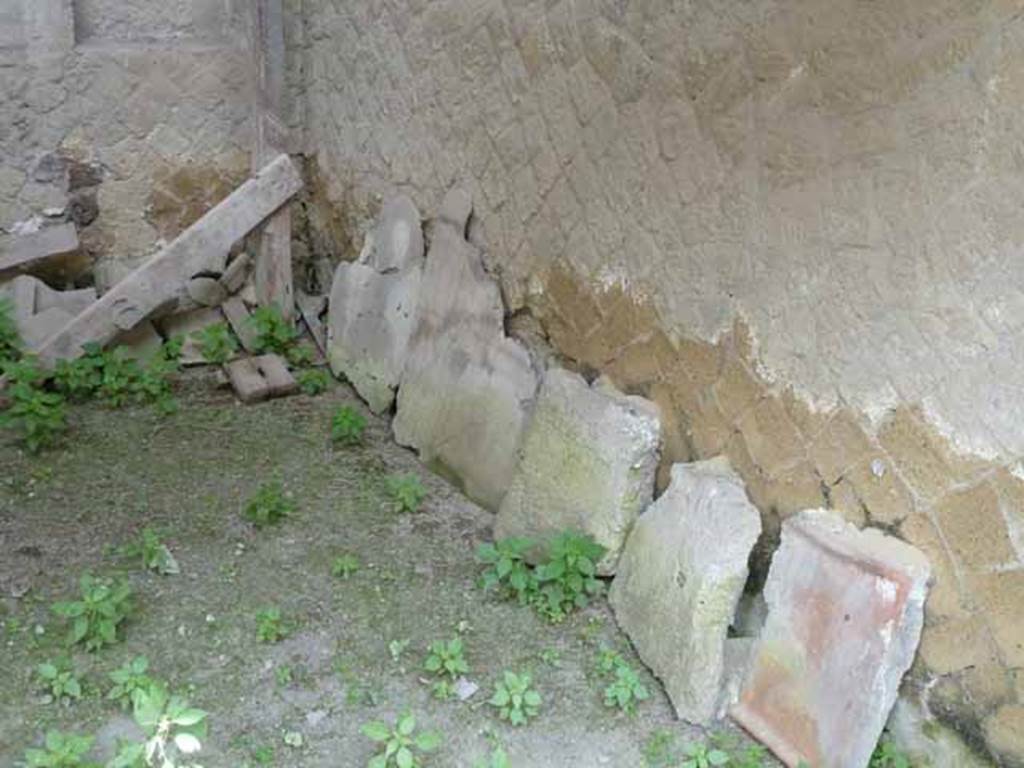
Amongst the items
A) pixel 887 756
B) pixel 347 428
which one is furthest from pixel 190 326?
pixel 887 756

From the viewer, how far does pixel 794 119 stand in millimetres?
2924

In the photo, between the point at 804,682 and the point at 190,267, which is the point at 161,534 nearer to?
the point at 190,267

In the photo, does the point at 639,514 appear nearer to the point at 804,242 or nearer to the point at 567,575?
the point at 567,575

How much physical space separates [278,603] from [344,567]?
8.9 inches

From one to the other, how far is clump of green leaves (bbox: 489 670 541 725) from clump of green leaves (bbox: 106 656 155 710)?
2.78ft

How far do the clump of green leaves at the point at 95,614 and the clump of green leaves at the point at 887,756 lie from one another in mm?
1901

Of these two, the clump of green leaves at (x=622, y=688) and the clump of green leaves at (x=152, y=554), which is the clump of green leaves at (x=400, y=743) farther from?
the clump of green leaves at (x=152, y=554)

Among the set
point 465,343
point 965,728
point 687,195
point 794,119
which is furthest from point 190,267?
point 965,728

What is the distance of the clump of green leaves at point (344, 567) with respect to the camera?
12.0 feet

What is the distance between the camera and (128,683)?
3.06m

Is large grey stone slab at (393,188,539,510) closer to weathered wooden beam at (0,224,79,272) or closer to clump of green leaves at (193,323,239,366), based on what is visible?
clump of green leaves at (193,323,239,366)

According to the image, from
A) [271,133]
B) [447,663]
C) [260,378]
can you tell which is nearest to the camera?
[447,663]

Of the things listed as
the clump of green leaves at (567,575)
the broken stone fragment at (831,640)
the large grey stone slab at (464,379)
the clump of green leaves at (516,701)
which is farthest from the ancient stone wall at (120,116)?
the broken stone fragment at (831,640)

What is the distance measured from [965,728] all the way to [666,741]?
0.69 meters
